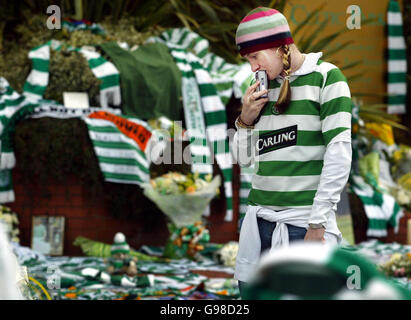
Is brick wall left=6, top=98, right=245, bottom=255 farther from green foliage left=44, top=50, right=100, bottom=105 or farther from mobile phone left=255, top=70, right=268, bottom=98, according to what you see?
mobile phone left=255, top=70, right=268, bottom=98

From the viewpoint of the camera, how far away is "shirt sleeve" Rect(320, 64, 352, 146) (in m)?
1.75

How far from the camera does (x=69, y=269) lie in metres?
4.72

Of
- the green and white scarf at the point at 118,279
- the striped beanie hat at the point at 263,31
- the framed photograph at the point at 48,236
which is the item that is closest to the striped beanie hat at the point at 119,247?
the green and white scarf at the point at 118,279

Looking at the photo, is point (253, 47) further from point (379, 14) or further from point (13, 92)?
point (379, 14)

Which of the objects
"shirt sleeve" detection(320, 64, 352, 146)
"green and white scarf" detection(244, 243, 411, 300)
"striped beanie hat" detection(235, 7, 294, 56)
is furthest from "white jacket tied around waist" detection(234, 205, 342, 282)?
"green and white scarf" detection(244, 243, 411, 300)

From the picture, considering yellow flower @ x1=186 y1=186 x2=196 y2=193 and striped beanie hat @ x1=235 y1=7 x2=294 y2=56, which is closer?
striped beanie hat @ x1=235 y1=7 x2=294 y2=56

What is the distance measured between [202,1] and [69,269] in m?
2.54

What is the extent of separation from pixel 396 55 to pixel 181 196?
4015 millimetres

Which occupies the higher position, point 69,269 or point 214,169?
point 214,169

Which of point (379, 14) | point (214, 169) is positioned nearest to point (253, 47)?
point (214, 169)

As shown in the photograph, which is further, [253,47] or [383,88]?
[383,88]

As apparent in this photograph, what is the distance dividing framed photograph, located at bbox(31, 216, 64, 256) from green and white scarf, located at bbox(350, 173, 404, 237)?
101 inches
